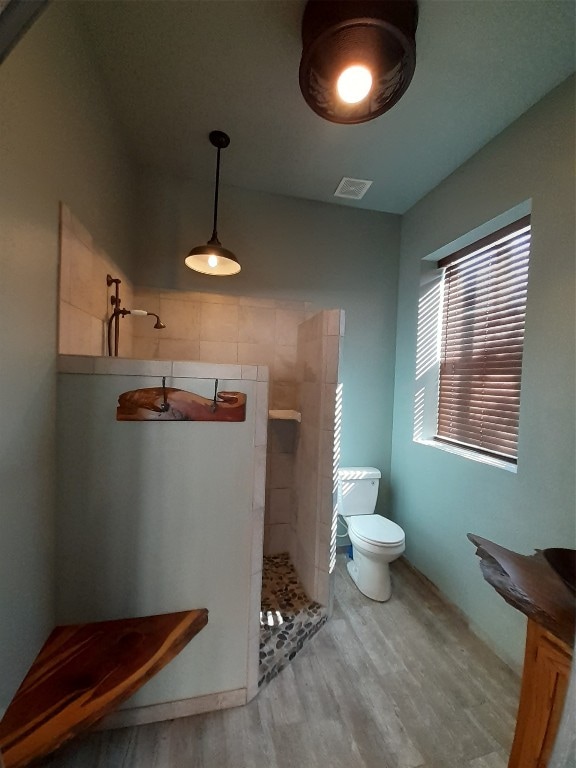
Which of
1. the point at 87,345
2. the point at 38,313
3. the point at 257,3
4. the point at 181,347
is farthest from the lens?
the point at 181,347

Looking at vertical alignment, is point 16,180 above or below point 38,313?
above

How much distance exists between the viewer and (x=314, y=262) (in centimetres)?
232

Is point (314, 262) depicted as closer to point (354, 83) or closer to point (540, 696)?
point (354, 83)

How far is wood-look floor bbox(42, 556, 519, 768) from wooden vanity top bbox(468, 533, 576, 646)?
0.84 meters

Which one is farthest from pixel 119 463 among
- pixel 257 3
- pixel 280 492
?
pixel 257 3

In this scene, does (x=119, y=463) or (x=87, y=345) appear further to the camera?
(x=87, y=345)

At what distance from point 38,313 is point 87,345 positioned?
0.38 metres

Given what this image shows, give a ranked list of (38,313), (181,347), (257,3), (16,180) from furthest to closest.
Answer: (181,347), (257,3), (38,313), (16,180)

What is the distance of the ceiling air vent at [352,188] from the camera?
2037mm

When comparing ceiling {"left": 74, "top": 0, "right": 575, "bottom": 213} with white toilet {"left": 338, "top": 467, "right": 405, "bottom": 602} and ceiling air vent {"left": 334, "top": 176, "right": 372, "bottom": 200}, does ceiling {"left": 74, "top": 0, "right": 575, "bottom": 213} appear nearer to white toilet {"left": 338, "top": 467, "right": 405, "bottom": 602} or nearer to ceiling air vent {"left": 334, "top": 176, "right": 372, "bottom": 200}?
ceiling air vent {"left": 334, "top": 176, "right": 372, "bottom": 200}

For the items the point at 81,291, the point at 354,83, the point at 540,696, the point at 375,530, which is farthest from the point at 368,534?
the point at 354,83

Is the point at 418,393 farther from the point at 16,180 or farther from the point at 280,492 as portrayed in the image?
the point at 16,180

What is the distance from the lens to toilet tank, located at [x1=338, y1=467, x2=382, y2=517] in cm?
219

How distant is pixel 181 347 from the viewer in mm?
2127
